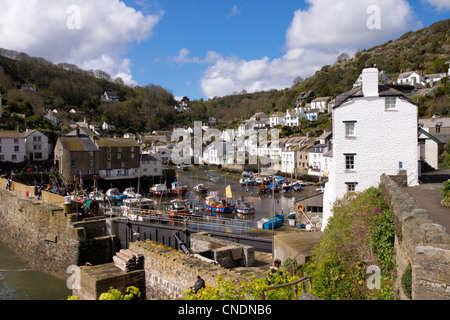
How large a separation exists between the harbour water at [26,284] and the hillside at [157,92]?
52.7m

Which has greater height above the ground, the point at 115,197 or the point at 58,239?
the point at 115,197

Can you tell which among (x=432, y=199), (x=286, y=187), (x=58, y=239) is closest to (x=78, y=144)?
(x=286, y=187)

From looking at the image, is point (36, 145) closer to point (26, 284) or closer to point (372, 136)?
point (26, 284)

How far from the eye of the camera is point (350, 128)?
54.3 ft

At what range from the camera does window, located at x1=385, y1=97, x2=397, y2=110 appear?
16.1 metres

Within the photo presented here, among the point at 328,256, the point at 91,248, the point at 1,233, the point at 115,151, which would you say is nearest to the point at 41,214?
the point at 91,248

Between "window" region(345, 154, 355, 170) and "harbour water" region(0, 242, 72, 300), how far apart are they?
15709mm

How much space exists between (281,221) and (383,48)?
129833 millimetres

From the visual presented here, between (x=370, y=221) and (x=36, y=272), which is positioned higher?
(x=370, y=221)

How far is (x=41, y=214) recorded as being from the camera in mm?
23625

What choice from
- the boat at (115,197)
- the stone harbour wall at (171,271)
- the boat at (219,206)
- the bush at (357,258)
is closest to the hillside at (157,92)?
the boat at (115,197)

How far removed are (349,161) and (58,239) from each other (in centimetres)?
1829

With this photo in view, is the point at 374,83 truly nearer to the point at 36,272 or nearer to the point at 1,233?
the point at 36,272

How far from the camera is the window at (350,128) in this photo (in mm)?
16484
